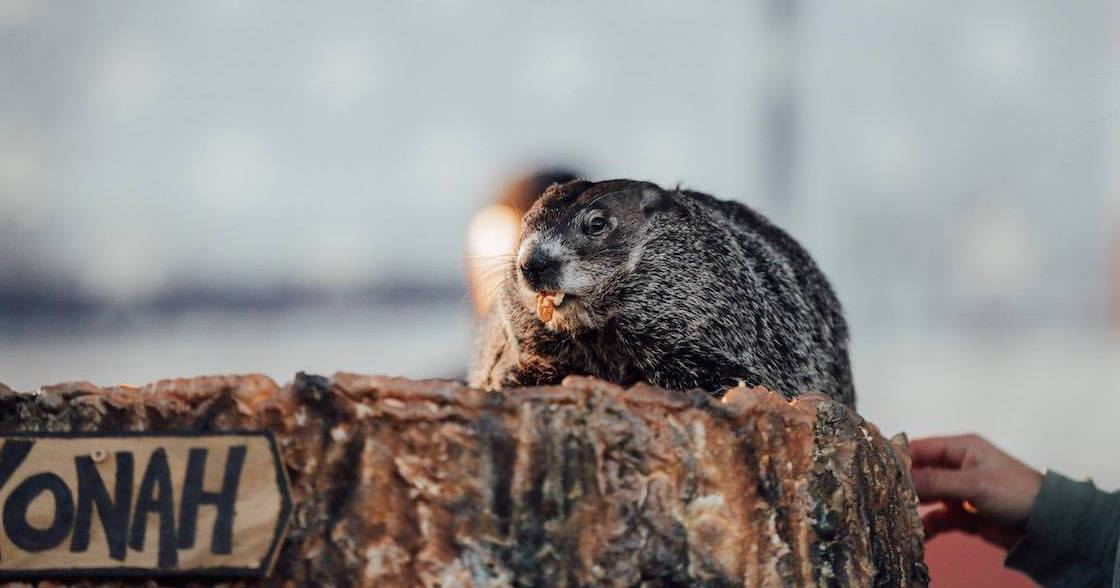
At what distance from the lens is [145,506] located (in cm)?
94

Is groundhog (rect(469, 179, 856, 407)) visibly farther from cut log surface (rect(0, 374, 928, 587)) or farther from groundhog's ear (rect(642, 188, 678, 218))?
cut log surface (rect(0, 374, 928, 587))

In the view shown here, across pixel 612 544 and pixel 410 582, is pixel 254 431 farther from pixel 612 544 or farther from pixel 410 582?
pixel 612 544

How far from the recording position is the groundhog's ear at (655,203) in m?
1.44

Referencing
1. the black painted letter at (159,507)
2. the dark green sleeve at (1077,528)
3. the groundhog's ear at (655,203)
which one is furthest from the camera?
the dark green sleeve at (1077,528)

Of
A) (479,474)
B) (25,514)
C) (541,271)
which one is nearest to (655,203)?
(541,271)

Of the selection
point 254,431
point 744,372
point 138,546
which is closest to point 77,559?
point 138,546

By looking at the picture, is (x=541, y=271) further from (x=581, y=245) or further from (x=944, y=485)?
(x=944, y=485)

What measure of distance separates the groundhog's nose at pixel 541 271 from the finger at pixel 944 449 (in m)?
0.76

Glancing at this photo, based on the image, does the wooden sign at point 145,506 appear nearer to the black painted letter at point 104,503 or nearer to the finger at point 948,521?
the black painted letter at point 104,503

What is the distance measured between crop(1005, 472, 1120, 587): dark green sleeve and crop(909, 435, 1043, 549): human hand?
0.02 metres

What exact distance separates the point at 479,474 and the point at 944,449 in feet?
3.43

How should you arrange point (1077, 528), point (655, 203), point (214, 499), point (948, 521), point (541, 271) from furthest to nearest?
1. point (948, 521)
2. point (1077, 528)
3. point (655, 203)
4. point (541, 271)
5. point (214, 499)

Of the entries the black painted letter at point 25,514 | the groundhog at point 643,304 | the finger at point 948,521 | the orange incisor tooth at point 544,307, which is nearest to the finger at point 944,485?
the finger at point 948,521

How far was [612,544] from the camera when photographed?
3.15 feet
